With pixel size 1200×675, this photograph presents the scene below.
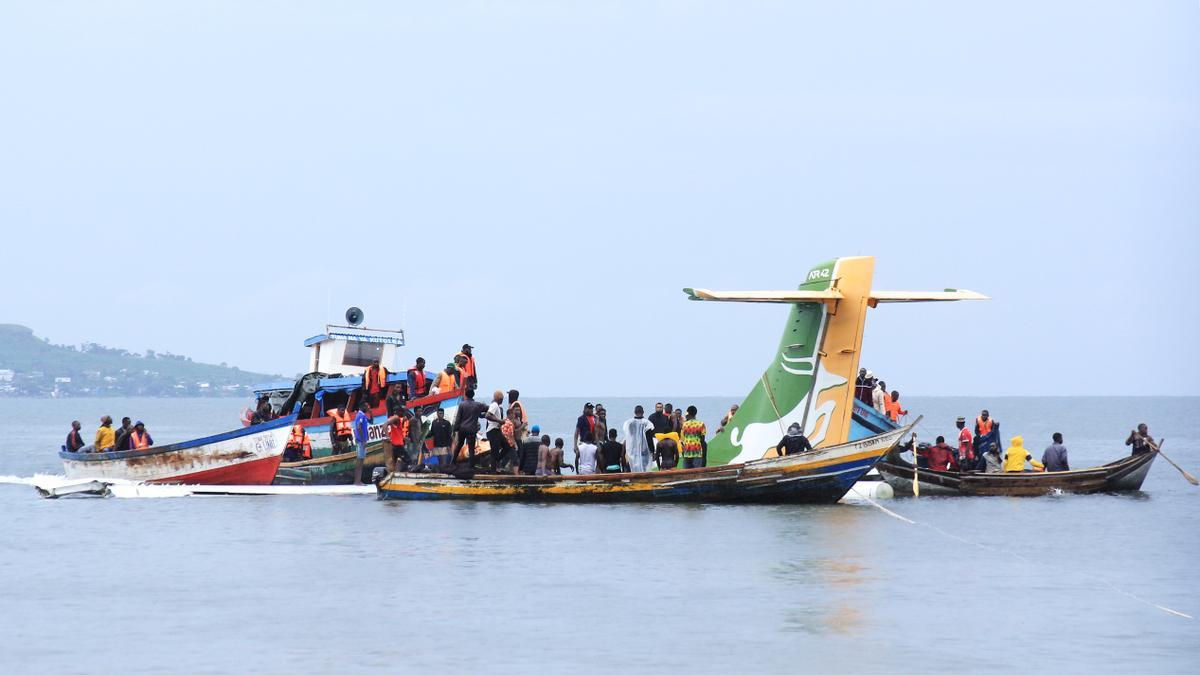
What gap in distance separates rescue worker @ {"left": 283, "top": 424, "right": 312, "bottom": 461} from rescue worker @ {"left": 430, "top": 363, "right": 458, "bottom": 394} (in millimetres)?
3051

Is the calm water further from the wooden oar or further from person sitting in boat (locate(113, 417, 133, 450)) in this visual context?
person sitting in boat (locate(113, 417, 133, 450))

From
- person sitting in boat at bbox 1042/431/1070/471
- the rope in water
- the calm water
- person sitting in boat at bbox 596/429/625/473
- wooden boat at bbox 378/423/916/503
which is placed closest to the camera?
the calm water

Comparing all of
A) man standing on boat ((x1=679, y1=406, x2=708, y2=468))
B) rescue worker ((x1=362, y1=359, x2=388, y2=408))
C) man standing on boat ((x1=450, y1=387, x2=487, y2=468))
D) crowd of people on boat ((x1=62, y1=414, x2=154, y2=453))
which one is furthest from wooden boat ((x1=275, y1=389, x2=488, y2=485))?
man standing on boat ((x1=679, y1=406, x2=708, y2=468))

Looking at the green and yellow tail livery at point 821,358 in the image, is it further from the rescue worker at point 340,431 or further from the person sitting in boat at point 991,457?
the rescue worker at point 340,431

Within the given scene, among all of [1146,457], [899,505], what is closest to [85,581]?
[899,505]

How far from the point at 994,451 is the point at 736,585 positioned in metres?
16.2

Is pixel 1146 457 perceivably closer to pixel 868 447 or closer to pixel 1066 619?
pixel 868 447

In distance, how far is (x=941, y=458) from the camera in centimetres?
3341

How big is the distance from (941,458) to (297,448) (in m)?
14.1

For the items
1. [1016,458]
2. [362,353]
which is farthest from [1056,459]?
[362,353]

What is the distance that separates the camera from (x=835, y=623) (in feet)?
55.4

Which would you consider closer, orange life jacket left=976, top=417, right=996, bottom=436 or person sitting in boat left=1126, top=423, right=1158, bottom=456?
orange life jacket left=976, top=417, right=996, bottom=436

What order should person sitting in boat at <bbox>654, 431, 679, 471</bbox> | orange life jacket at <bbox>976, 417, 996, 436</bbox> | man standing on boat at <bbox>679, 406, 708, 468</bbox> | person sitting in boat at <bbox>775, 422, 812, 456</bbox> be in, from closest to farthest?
1. person sitting in boat at <bbox>775, 422, 812, 456</bbox>
2. person sitting in boat at <bbox>654, 431, 679, 471</bbox>
3. man standing on boat at <bbox>679, 406, 708, 468</bbox>
4. orange life jacket at <bbox>976, 417, 996, 436</bbox>

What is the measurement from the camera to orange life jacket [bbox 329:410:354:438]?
115 feet
